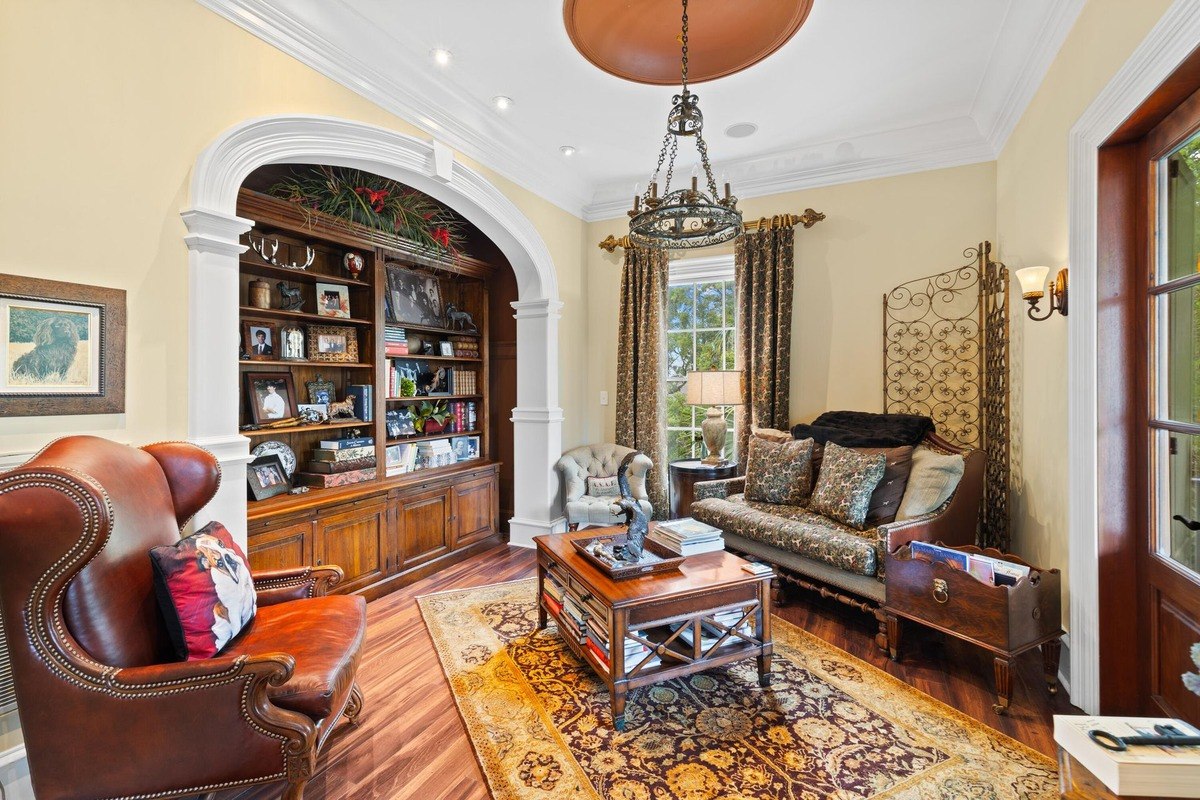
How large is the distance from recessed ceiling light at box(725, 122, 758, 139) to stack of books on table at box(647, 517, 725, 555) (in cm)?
269

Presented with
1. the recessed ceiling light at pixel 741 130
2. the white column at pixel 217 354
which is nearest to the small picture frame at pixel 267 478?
the white column at pixel 217 354

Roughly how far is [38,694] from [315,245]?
2736 mm

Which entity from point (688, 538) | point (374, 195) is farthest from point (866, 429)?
point (374, 195)

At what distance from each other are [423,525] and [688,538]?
2105mm

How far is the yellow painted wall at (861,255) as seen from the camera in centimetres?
373

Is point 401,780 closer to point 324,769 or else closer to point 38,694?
point 324,769

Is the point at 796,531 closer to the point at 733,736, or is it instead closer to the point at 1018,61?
the point at 733,736

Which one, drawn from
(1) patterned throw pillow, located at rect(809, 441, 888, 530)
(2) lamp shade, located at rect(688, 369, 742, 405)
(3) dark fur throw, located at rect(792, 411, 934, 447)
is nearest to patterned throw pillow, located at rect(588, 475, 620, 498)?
(2) lamp shade, located at rect(688, 369, 742, 405)

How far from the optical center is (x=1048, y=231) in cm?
257

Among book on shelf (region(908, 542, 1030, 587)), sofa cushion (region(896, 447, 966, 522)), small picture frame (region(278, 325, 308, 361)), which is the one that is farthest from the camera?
small picture frame (region(278, 325, 308, 361))

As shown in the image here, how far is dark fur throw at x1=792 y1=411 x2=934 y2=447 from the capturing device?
11.2 feet

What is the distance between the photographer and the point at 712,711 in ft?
7.18

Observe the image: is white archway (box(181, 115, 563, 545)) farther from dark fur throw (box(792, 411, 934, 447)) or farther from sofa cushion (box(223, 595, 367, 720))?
dark fur throw (box(792, 411, 934, 447))

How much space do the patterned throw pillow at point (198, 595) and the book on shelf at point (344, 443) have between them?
5.12 ft
